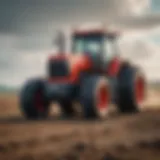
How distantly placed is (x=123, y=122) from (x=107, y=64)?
454mm

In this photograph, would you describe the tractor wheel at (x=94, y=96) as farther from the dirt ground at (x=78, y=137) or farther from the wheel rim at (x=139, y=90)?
the wheel rim at (x=139, y=90)

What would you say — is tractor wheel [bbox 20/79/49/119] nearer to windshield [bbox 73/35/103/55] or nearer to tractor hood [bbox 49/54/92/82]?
tractor hood [bbox 49/54/92/82]

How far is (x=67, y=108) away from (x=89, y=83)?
0.60ft

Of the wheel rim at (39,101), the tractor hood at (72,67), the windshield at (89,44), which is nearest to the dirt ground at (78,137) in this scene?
the wheel rim at (39,101)

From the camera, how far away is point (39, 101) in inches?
137

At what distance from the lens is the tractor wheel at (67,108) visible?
3.23 meters

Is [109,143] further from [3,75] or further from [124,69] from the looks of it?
[124,69]

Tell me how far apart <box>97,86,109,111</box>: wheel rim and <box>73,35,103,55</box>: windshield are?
217 millimetres

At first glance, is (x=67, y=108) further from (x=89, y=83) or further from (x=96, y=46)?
(x=96, y=46)

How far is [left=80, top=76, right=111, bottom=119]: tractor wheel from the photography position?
10.8ft

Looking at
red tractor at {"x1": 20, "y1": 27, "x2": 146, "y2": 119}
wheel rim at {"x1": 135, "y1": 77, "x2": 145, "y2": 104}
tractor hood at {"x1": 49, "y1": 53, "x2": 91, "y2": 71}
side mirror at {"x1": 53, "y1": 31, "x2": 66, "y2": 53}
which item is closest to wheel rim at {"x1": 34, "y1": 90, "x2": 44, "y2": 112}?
red tractor at {"x1": 20, "y1": 27, "x2": 146, "y2": 119}

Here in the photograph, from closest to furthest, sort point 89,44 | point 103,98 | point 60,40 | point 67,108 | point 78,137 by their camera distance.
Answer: point 78,137
point 60,40
point 67,108
point 103,98
point 89,44

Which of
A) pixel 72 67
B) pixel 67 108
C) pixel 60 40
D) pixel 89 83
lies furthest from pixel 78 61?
pixel 60 40

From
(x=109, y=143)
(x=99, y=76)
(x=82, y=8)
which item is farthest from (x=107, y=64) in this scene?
(x=109, y=143)
